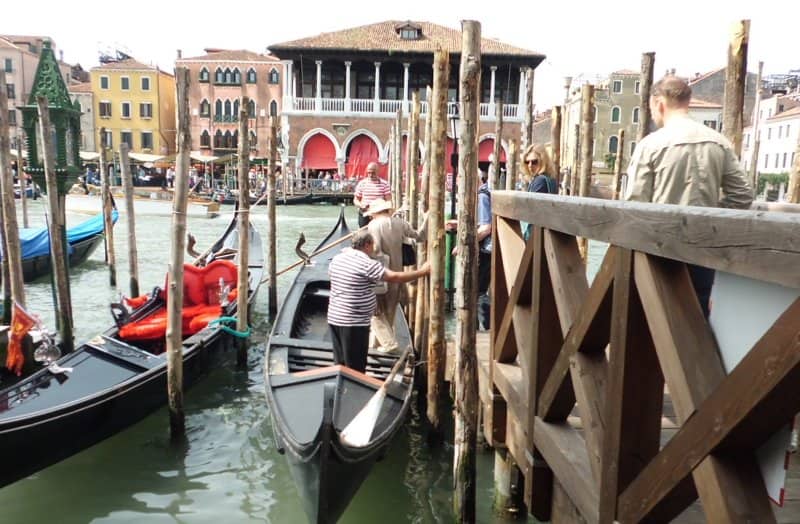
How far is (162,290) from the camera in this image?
229 inches

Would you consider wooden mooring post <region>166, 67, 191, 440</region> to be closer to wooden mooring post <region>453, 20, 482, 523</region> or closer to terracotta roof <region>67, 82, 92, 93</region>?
wooden mooring post <region>453, 20, 482, 523</region>

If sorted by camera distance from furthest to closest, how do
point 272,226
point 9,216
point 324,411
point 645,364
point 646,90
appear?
point 272,226, point 9,216, point 646,90, point 324,411, point 645,364

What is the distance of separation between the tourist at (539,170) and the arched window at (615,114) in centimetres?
3563

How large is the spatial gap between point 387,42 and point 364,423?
23.7 meters

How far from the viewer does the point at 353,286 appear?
3783 mm

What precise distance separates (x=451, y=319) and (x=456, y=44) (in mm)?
20087

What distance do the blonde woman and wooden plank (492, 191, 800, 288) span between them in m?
2.16

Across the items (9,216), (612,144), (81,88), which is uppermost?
(81,88)

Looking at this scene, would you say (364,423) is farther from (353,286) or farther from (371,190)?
(371,190)

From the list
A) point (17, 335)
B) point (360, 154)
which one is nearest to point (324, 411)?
point (17, 335)

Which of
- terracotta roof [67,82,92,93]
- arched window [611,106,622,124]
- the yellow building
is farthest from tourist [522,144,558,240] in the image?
terracotta roof [67,82,92,93]

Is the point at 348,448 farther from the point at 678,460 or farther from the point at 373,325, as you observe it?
the point at 678,460

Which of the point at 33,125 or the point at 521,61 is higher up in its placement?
the point at 521,61

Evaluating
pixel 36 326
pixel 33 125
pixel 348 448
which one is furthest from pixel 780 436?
pixel 33 125
